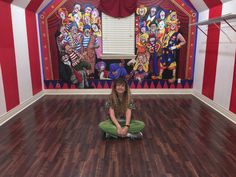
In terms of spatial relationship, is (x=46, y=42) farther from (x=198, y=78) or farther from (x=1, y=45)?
(x=198, y=78)

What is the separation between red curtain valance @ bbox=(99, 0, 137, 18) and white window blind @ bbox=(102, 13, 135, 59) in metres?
0.09

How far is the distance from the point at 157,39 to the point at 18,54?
293 centimetres

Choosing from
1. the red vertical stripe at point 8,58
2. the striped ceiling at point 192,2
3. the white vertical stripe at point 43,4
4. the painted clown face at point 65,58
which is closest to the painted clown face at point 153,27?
the striped ceiling at point 192,2

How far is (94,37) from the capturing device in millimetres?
4949

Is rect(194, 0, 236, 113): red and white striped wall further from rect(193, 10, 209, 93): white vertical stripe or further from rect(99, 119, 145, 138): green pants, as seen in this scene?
rect(99, 119, 145, 138): green pants

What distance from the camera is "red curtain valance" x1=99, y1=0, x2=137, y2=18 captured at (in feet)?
15.6

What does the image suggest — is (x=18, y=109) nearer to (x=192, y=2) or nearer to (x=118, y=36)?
(x=118, y=36)

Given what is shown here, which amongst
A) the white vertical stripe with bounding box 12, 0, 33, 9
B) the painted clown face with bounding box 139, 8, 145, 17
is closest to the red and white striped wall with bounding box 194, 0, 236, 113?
the painted clown face with bounding box 139, 8, 145, 17

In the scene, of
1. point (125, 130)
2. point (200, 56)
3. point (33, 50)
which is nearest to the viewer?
point (125, 130)

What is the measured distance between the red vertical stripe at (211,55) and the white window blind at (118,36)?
5.25 ft

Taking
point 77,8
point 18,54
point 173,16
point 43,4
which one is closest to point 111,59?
point 77,8

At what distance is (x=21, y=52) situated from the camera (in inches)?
162

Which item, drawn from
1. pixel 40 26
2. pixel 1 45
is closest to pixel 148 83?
pixel 40 26

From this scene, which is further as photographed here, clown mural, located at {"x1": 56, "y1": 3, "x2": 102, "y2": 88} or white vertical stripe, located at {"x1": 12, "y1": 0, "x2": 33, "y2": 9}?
clown mural, located at {"x1": 56, "y1": 3, "x2": 102, "y2": 88}
